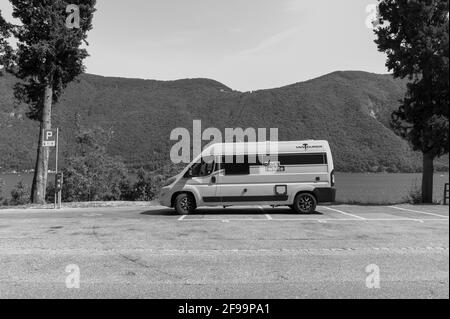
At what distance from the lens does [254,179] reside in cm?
1441

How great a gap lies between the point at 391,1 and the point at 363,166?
50.8 metres

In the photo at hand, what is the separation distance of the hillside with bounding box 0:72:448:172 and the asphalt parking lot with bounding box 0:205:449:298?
29.7 m

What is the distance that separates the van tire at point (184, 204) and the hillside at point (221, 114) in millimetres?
25889

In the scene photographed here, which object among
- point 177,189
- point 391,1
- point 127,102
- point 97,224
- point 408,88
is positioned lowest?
point 97,224

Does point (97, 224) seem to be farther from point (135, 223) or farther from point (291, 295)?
point (291, 295)

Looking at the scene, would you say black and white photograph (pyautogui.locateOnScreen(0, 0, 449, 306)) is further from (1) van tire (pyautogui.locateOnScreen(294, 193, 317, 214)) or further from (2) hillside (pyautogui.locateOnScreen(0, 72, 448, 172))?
(2) hillside (pyautogui.locateOnScreen(0, 72, 448, 172))

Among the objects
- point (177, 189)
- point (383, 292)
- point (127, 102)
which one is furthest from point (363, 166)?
point (127, 102)

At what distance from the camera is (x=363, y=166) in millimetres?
69062

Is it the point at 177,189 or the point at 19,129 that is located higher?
the point at 19,129

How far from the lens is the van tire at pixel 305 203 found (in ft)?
47.3

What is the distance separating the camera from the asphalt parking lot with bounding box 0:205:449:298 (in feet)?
17.9

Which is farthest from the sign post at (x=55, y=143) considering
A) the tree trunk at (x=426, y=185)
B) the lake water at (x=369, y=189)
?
the tree trunk at (x=426, y=185)
